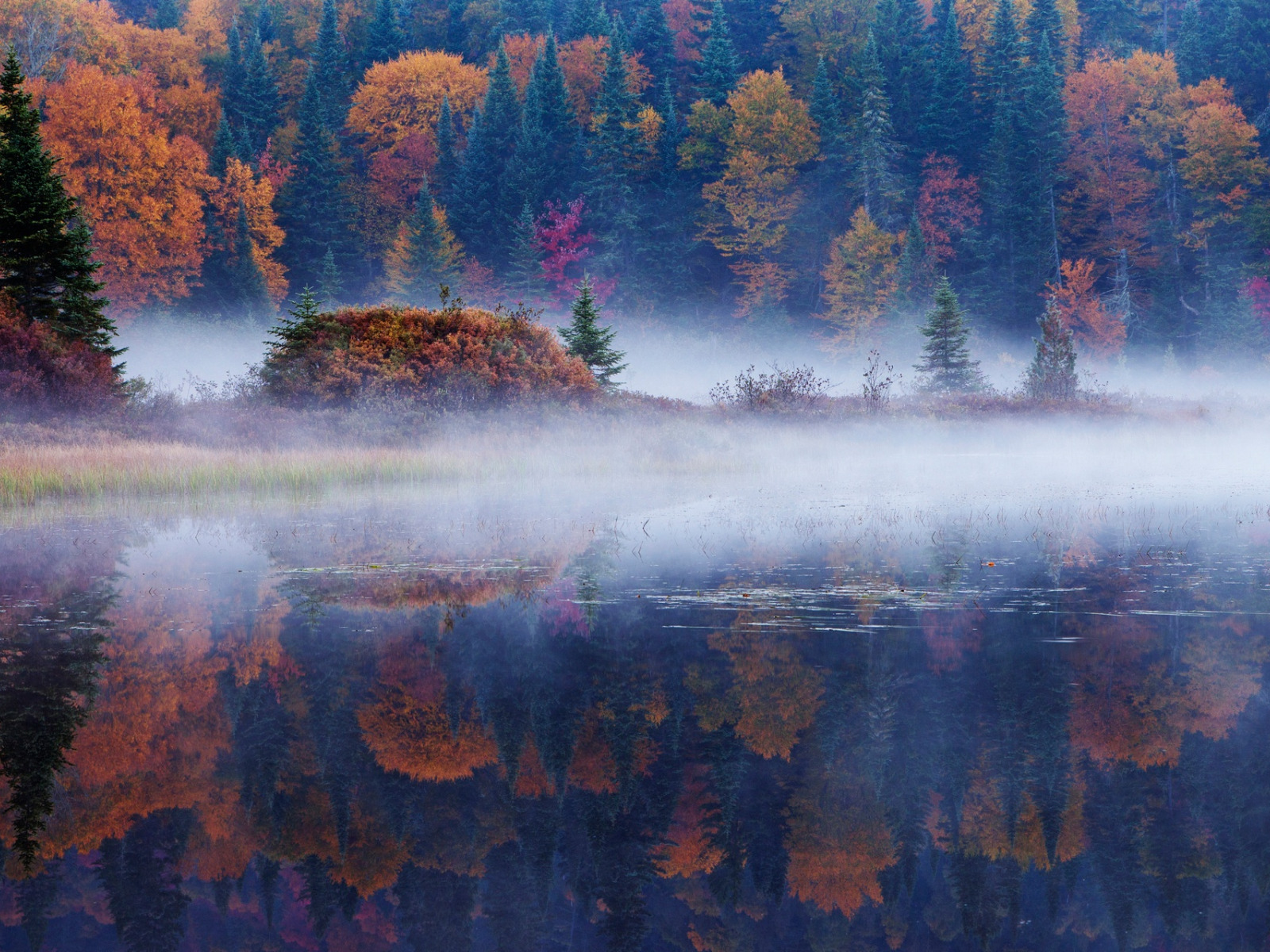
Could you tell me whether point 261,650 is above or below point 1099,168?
below

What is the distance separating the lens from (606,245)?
218ft

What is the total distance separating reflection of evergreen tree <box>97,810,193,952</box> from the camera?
4496 millimetres

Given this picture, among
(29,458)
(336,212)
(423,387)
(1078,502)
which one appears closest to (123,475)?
(29,458)

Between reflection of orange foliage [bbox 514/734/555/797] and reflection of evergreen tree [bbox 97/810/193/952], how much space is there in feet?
5.37

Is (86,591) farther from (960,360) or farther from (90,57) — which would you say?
(90,57)

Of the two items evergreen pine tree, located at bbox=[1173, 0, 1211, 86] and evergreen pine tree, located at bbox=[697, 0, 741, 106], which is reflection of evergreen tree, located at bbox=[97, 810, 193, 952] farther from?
evergreen pine tree, located at bbox=[1173, 0, 1211, 86]

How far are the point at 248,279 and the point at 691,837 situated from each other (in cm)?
6101

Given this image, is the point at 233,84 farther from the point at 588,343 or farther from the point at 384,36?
the point at 588,343

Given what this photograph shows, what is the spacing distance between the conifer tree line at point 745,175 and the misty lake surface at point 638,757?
4906cm

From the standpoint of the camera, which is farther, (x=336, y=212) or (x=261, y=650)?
(x=336, y=212)

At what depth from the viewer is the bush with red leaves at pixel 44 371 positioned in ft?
75.7

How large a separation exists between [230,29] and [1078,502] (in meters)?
74.7

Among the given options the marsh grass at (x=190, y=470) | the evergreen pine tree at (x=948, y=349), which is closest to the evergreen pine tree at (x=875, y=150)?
the evergreen pine tree at (x=948, y=349)

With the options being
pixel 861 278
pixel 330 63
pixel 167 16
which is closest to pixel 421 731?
pixel 861 278
